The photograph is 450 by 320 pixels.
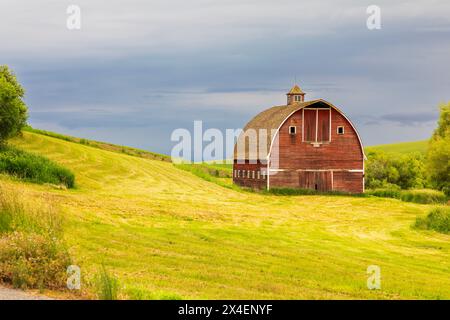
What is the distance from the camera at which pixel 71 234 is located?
2280cm

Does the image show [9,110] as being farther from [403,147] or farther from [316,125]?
[403,147]

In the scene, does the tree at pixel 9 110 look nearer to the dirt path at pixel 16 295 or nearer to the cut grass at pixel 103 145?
the cut grass at pixel 103 145

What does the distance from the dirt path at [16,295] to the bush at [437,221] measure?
25.8 metres

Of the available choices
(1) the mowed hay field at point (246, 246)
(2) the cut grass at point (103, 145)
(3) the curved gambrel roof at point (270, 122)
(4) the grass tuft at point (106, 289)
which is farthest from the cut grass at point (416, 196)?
(4) the grass tuft at point (106, 289)

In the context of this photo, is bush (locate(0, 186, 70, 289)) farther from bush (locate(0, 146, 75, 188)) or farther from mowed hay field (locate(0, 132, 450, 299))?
bush (locate(0, 146, 75, 188))

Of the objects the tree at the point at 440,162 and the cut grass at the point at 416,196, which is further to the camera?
the tree at the point at 440,162

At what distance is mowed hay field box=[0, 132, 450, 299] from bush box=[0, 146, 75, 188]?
1.33 metres

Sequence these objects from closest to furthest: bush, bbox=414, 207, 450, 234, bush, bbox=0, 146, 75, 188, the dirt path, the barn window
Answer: the dirt path
bush, bbox=414, 207, 450, 234
bush, bbox=0, 146, 75, 188
the barn window

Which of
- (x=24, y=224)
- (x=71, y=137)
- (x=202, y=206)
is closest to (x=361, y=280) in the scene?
(x=24, y=224)

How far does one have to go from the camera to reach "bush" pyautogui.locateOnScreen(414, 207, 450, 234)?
34.9m

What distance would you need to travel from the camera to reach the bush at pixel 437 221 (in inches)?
1374

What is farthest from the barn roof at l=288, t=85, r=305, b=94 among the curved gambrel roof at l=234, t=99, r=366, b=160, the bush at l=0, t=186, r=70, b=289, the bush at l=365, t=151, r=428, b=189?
the bush at l=0, t=186, r=70, b=289

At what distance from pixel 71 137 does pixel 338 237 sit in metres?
40.3
